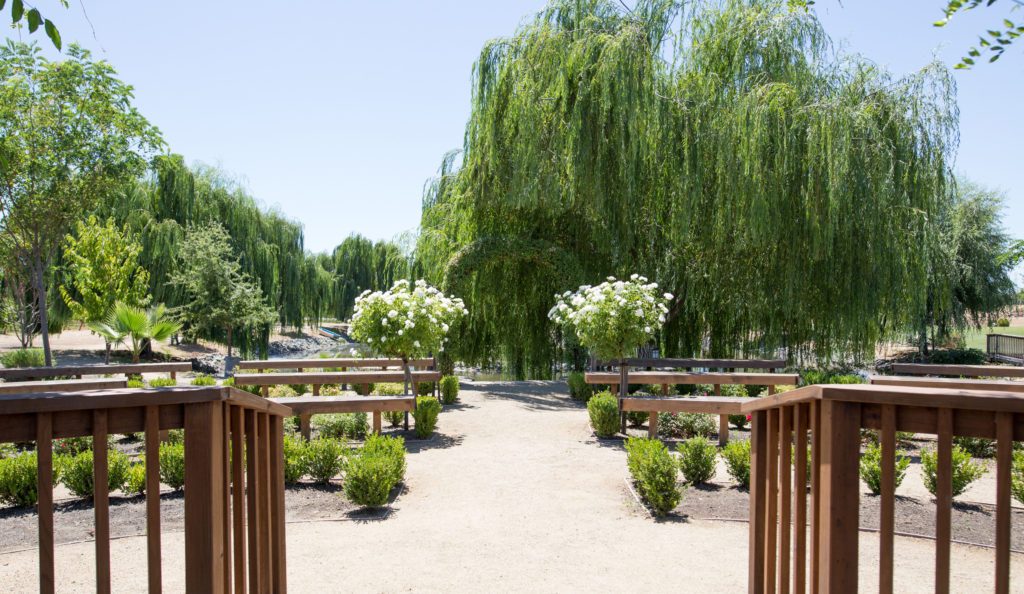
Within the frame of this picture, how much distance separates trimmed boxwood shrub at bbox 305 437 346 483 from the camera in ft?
22.3

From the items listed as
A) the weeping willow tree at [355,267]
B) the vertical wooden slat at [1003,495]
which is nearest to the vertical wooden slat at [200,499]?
the vertical wooden slat at [1003,495]

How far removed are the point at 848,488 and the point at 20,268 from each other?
2203cm

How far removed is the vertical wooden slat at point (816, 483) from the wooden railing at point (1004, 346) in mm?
28268

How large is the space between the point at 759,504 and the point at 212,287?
67.7ft

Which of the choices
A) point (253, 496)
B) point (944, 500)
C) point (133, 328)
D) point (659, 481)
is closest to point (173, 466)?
point (253, 496)

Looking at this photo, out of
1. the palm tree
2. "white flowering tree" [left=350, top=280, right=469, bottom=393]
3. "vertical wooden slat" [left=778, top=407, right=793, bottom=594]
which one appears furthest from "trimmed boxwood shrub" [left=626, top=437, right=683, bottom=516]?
the palm tree

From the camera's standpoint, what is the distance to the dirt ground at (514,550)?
4.31m

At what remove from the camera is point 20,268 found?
19.2 metres

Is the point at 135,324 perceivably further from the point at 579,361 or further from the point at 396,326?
the point at 579,361

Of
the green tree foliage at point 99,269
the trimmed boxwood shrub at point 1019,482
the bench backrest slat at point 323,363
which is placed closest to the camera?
the trimmed boxwood shrub at point 1019,482

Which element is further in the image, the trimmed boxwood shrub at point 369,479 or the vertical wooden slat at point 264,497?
the trimmed boxwood shrub at point 369,479

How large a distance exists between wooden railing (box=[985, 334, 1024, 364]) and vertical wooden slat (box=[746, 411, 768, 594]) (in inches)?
1093

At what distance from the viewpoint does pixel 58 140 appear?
1409 centimetres

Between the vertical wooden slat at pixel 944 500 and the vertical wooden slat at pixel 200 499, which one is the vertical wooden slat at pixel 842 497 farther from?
the vertical wooden slat at pixel 200 499
